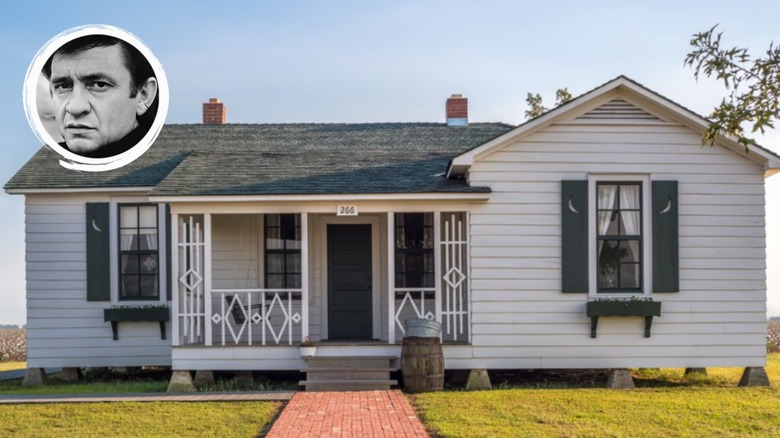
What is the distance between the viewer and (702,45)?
34.6ft

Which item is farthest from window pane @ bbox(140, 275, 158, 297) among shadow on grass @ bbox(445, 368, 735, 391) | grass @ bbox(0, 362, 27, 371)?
grass @ bbox(0, 362, 27, 371)

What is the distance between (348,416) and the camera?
1101cm

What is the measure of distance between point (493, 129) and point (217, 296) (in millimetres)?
6947

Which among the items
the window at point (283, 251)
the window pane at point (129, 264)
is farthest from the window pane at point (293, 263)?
the window pane at point (129, 264)

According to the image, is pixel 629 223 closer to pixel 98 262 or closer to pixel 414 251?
pixel 414 251

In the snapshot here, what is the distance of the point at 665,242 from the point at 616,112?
2.25 meters

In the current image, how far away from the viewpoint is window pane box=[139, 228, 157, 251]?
15922 millimetres

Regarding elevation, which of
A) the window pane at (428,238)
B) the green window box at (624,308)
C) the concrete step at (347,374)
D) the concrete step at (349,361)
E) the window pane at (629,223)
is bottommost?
the concrete step at (347,374)

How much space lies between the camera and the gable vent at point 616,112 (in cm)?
1413

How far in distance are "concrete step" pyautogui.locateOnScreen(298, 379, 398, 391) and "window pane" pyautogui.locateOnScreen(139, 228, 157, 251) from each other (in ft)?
14.4

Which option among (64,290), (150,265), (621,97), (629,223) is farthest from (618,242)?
(64,290)

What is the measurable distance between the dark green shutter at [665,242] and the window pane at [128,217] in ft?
30.1

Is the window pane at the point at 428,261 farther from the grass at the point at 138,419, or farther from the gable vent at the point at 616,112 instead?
the grass at the point at 138,419

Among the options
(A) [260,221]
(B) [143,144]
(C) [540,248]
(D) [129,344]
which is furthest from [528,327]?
(B) [143,144]
